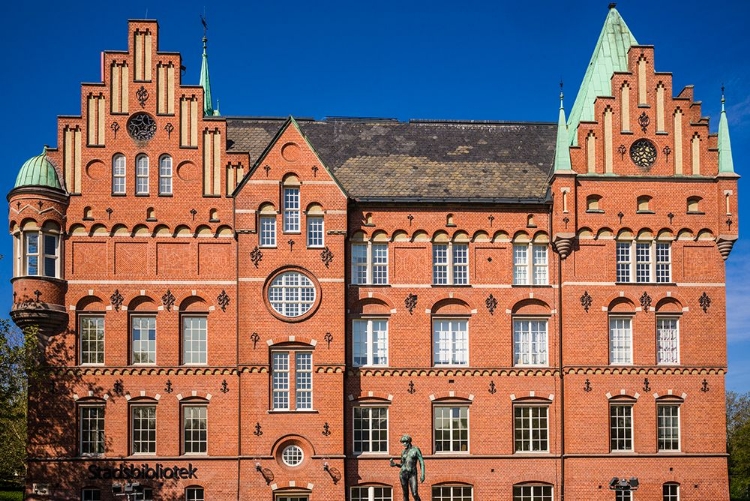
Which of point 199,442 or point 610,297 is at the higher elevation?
point 610,297

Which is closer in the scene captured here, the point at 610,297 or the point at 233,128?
the point at 610,297

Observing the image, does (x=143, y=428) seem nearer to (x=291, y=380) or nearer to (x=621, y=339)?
(x=291, y=380)

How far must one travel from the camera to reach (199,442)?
136 ft

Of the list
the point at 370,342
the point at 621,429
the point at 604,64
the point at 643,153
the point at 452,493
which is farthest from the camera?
the point at 604,64

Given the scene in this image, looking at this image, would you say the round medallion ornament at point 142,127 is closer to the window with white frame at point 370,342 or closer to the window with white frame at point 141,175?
the window with white frame at point 141,175

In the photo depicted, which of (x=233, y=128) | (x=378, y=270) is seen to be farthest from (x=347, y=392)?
(x=233, y=128)

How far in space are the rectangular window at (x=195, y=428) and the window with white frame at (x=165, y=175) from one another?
31.7ft

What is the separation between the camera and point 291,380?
4131cm

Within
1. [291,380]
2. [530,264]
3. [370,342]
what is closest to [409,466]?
[291,380]

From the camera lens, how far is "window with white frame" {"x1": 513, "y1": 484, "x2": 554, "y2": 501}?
42.0 meters

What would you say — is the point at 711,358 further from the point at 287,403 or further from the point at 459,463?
the point at 287,403

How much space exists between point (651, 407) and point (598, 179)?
1050cm

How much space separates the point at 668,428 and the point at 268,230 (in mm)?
19941

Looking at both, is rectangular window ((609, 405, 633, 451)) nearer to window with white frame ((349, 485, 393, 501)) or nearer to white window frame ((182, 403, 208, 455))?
window with white frame ((349, 485, 393, 501))
